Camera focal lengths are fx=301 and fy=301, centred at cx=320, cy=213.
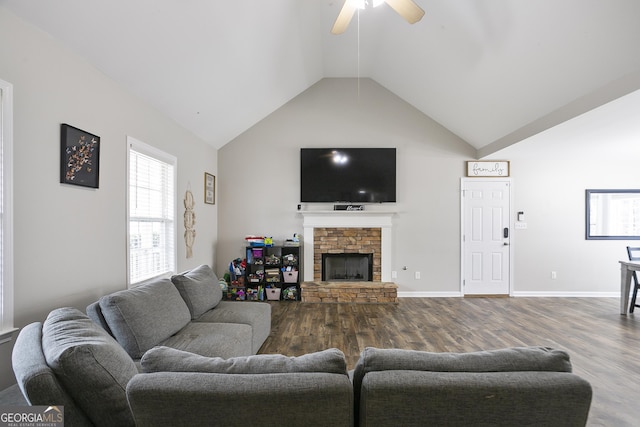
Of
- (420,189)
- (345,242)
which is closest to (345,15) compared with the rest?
(420,189)

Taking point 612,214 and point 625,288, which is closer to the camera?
point 625,288

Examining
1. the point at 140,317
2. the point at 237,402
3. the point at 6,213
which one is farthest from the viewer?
the point at 140,317

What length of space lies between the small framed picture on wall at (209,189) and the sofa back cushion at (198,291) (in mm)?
1979

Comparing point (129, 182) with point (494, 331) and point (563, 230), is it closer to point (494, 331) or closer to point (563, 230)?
point (494, 331)

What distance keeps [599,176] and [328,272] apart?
505 cm

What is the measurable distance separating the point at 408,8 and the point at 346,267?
13.3 feet

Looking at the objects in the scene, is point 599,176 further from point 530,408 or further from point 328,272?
point 530,408

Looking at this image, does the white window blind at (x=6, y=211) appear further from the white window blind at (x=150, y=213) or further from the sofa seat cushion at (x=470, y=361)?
the sofa seat cushion at (x=470, y=361)

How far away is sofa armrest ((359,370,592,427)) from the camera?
98 cm

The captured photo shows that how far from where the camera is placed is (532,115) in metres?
3.70

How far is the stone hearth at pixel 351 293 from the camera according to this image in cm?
495

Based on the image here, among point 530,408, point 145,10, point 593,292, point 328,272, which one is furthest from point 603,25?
point 593,292

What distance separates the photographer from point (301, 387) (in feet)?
3.23

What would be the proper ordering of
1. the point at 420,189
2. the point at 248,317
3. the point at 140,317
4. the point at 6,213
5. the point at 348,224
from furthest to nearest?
the point at 420,189 → the point at 348,224 → the point at 248,317 → the point at 140,317 → the point at 6,213
